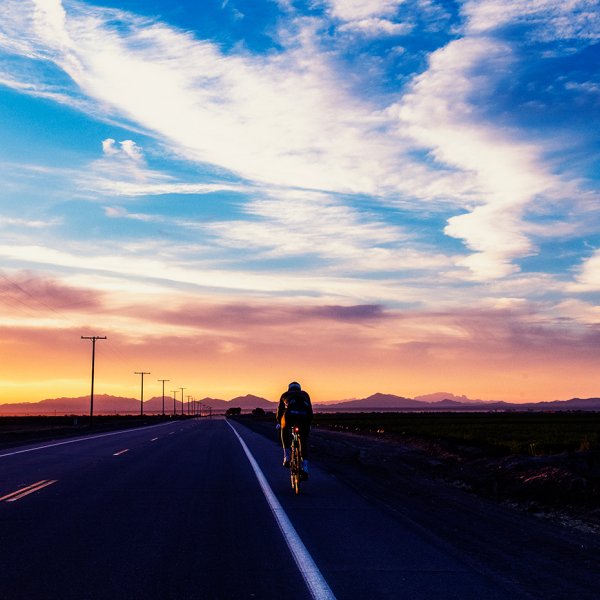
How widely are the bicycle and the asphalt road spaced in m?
0.24

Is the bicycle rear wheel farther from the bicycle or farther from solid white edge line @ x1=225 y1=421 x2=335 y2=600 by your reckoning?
solid white edge line @ x1=225 y1=421 x2=335 y2=600

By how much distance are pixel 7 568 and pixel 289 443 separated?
297 inches

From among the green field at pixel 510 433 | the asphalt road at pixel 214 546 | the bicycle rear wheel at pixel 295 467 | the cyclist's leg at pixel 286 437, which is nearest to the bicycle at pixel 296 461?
the bicycle rear wheel at pixel 295 467

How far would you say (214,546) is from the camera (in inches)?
335

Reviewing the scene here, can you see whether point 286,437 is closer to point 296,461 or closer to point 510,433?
point 296,461

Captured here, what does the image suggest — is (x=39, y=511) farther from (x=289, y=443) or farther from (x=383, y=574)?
(x=383, y=574)

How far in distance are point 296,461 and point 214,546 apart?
5.27 meters

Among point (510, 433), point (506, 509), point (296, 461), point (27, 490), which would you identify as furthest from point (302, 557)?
point (510, 433)

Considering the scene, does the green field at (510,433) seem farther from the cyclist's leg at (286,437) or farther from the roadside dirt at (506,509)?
the cyclist's leg at (286,437)

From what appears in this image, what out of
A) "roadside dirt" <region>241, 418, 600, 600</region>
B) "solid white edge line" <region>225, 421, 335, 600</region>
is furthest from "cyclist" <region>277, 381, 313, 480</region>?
"roadside dirt" <region>241, 418, 600, 600</region>

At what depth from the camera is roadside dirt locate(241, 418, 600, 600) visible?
25.1ft

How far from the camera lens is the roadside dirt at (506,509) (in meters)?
7.65

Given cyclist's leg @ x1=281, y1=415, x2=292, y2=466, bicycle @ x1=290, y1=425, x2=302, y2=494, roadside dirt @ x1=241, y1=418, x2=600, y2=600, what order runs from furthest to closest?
cyclist's leg @ x1=281, y1=415, x2=292, y2=466 → bicycle @ x1=290, y1=425, x2=302, y2=494 → roadside dirt @ x1=241, y1=418, x2=600, y2=600

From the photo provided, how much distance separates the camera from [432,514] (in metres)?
11.6
